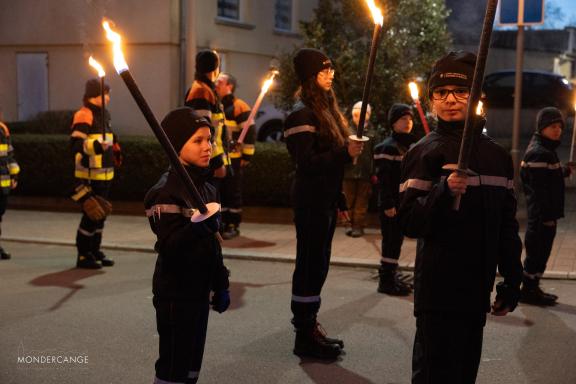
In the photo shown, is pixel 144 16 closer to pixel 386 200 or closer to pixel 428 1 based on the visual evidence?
pixel 428 1

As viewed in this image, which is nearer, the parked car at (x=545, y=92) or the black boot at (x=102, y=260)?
the black boot at (x=102, y=260)

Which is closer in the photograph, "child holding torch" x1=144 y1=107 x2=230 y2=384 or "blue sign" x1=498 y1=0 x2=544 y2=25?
"child holding torch" x1=144 y1=107 x2=230 y2=384

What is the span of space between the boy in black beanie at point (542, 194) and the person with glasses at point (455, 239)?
360 centimetres

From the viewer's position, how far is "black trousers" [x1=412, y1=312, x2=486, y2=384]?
359 cm

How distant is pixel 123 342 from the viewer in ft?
19.5

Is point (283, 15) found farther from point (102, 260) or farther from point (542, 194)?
point (542, 194)

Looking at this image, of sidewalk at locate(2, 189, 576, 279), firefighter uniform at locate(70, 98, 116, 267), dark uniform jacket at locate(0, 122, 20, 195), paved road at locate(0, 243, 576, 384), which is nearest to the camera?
paved road at locate(0, 243, 576, 384)

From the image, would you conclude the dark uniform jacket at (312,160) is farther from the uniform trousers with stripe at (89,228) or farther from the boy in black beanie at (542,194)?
the uniform trousers with stripe at (89,228)

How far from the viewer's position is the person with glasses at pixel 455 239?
11.6 feet

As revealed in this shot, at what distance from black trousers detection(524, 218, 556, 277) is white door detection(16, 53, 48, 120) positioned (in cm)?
1551

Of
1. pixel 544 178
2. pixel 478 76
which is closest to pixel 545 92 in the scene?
pixel 544 178

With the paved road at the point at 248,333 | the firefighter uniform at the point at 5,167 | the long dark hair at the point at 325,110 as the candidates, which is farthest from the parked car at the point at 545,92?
the long dark hair at the point at 325,110

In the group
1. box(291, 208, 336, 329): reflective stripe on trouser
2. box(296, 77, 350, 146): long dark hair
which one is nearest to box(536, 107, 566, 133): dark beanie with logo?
box(296, 77, 350, 146): long dark hair

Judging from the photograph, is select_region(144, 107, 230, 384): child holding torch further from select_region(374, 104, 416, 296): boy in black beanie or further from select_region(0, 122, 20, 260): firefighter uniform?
select_region(0, 122, 20, 260): firefighter uniform
